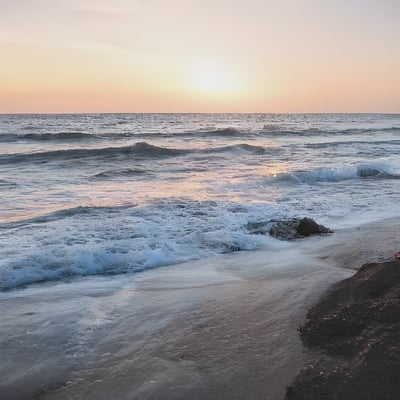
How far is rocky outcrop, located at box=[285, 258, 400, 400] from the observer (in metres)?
2.34

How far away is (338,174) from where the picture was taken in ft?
45.9

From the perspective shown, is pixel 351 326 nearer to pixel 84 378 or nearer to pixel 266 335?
pixel 266 335

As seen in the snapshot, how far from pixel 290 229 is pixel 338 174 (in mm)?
7698

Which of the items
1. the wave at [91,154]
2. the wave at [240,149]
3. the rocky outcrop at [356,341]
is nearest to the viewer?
the rocky outcrop at [356,341]

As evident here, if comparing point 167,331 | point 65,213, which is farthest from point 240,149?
point 167,331

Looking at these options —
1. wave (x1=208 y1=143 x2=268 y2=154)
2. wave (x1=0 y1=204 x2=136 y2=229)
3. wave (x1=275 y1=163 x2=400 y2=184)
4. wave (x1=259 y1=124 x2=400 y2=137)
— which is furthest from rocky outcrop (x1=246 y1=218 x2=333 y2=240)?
wave (x1=259 y1=124 x2=400 y2=137)

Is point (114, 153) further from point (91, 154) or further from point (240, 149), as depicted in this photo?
point (240, 149)

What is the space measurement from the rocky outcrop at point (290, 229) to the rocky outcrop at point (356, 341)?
2.94 meters

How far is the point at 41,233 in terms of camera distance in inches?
273

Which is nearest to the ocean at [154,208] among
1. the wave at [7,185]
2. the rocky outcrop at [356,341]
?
the wave at [7,185]

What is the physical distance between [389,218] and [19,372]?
21.1 ft

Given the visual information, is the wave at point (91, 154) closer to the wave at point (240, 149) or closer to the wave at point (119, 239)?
the wave at point (240, 149)

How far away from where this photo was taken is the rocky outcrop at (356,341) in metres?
2.34

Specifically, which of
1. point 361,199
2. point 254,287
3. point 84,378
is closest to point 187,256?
point 254,287
